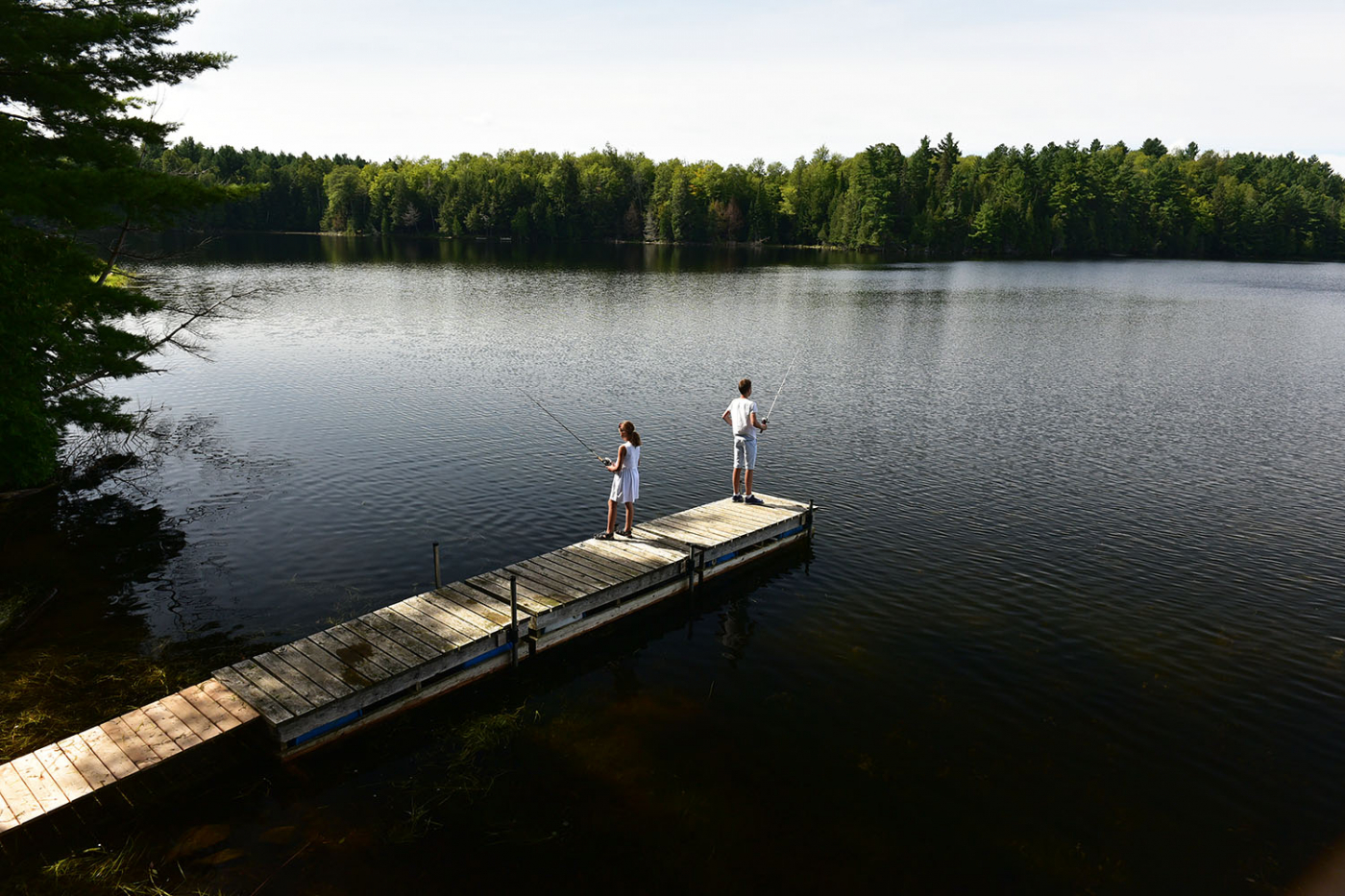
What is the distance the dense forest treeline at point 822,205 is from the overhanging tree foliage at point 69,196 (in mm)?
136204

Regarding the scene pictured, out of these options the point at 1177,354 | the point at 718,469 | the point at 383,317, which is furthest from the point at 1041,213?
the point at 718,469

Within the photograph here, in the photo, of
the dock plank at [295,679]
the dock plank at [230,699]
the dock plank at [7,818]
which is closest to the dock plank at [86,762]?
the dock plank at [7,818]

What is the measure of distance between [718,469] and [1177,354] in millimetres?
34370

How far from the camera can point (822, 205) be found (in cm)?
15838

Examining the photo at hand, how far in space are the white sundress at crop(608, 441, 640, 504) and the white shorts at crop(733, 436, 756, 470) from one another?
11.9ft

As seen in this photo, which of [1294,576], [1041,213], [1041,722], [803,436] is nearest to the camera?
[1041,722]

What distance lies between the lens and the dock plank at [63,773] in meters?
9.50

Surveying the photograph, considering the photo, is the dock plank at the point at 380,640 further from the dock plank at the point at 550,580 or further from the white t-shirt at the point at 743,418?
the white t-shirt at the point at 743,418

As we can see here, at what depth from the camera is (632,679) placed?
13586 millimetres

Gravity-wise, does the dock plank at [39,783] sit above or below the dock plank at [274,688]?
below

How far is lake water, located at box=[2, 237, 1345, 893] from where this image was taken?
32.7ft

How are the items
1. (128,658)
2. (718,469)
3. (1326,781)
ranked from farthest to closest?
(718,469), (128,658), (1326,781)

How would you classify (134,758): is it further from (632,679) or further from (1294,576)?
(1294,576)

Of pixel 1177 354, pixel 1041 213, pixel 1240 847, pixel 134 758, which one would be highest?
pixel 1041 213
